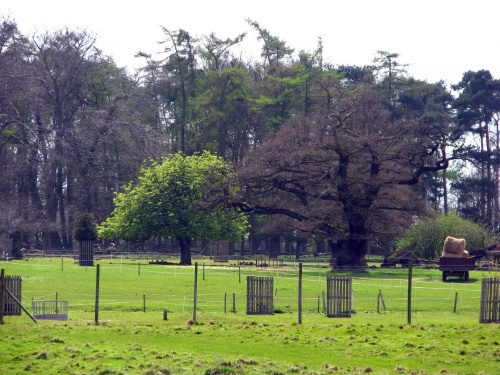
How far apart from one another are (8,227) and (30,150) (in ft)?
46.2

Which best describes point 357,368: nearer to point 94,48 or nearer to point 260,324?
point 260,324

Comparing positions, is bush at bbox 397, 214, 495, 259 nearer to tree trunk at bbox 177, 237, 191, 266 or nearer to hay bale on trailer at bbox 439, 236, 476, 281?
hay bale on trailer at bbox 439, 236, 476, 281

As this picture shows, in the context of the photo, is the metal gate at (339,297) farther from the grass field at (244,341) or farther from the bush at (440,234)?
the bush at (440,234)

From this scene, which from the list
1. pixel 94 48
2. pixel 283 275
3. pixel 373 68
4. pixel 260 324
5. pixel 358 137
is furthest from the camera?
pixel 373 68

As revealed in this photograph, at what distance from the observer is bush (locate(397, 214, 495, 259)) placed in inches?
2258

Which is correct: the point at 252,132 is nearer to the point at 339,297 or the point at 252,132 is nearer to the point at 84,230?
the point at 84,230

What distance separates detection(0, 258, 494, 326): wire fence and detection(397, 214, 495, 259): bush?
10850 millimetres

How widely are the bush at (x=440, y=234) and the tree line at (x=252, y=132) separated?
3.70 m

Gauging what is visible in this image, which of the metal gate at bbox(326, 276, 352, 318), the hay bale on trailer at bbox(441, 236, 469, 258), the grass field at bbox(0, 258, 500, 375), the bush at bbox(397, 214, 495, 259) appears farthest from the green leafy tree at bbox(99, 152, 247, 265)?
the metal gate at bbox(326, 276, 352, 318)

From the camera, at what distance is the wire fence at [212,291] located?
1076 inches

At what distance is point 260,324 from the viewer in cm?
2016

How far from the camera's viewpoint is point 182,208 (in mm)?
56031

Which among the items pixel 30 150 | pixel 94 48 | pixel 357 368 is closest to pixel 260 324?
pixel 357 368

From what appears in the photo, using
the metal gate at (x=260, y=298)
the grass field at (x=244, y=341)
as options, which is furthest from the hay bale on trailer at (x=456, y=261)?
the metal gate at (x=260, y=298)
